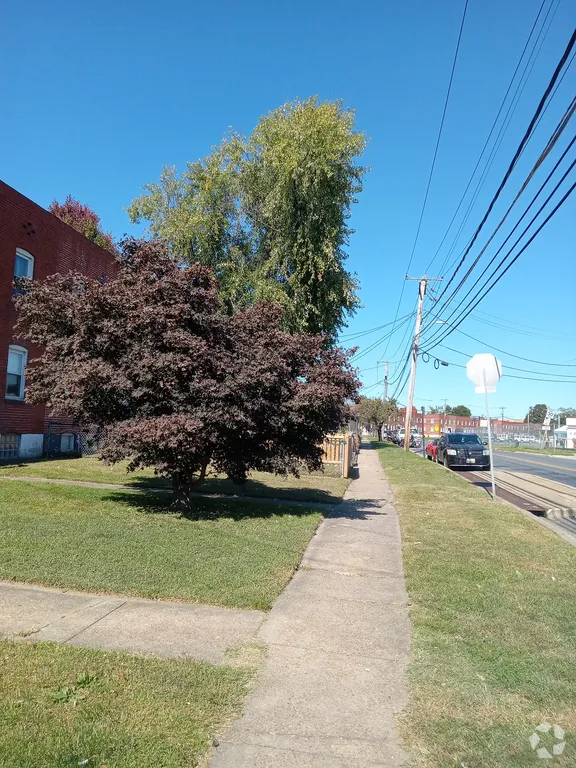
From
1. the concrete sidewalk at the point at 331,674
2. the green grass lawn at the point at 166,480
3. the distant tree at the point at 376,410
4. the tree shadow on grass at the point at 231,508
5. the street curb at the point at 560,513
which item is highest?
the distant tree at the point at 376,410

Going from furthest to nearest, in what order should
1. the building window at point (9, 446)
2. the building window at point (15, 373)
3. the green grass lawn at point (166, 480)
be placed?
A: the building window at point (15, 373), the building window at point (9, 446), the green grass lawn at point (166, 480)

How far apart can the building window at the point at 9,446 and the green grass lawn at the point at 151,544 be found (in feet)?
21.3

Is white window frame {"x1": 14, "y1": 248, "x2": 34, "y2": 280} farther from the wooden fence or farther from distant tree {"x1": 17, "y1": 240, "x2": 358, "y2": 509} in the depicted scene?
the wooden fence

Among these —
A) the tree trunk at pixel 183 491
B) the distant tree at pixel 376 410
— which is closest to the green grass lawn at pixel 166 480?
the tree trunk at pixel 183 491

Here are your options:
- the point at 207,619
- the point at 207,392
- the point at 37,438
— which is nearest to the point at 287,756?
the point at 207,619

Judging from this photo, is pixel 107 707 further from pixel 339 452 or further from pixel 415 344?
pixel 415 344

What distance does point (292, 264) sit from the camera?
850 inches

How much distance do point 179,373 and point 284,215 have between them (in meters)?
14.1

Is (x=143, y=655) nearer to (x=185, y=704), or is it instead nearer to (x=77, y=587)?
(x=185, y=704)

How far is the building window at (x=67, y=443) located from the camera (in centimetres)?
1983

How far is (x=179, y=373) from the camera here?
8.70m

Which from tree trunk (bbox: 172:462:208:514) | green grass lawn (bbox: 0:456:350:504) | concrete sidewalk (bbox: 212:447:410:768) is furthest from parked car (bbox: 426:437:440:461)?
concrete sidewalk (bbox: 212:447:410:768)

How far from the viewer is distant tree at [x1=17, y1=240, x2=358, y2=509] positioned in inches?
344

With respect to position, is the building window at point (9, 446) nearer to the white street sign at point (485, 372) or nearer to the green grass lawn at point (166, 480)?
the green grass lawn at point (166, 480)
